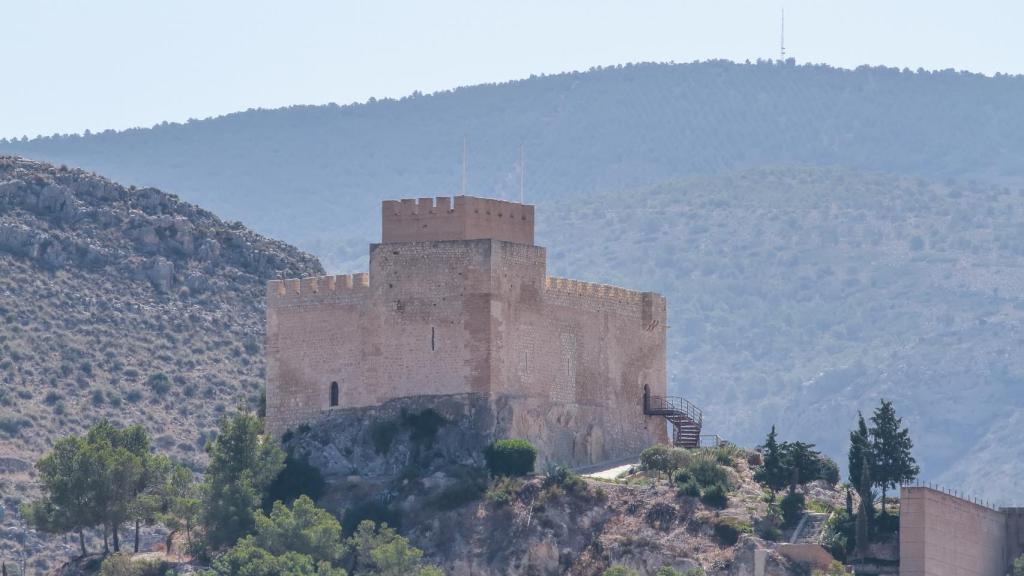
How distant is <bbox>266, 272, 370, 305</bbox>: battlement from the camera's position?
289 ft

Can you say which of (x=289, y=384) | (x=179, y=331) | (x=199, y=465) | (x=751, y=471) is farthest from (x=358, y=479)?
(x=179, y=331)

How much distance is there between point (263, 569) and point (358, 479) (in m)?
7.12

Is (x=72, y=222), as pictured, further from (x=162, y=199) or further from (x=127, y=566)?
(x=127, y=566)

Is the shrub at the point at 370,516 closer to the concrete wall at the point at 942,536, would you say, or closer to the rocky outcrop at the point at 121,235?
the concrete wall at the point at 942,536

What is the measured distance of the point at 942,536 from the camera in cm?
8238

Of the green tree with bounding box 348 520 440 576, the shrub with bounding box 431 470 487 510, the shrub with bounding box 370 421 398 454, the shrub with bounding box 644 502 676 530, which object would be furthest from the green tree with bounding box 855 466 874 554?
the shrub with bounding box 370 421 398 454

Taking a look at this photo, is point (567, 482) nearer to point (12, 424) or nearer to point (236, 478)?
point (236, 478)

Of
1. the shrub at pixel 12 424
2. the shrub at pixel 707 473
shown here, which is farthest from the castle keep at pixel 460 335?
the shrub at pixel 12 424

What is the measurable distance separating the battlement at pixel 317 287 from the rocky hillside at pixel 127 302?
22.7 meters

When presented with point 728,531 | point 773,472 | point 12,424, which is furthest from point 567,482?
point 12,424

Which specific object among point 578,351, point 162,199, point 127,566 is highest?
point 162,199

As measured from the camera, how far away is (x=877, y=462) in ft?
278

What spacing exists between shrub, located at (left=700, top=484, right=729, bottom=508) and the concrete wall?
475 cm

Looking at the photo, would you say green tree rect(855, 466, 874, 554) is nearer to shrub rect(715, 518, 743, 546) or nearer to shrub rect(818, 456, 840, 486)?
shrub rect(715, 518, 743, 546)
